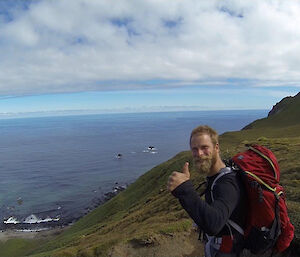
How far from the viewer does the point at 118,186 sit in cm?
10244

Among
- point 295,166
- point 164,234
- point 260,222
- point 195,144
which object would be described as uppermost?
point 195,144

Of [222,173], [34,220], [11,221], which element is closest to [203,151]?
[222,173]

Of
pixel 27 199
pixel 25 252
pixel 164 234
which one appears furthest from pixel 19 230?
pixel 164 234

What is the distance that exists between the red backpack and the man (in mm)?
184

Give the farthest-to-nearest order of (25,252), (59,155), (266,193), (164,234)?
(59,155), (25,252), (164,234), (266,193)

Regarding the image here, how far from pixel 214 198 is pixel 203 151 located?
3.16ft

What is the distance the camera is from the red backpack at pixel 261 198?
5434mm

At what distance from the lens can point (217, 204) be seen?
503 cm

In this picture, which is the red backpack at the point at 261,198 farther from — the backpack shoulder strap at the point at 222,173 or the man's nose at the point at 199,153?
the man's nose at the point at 199,153

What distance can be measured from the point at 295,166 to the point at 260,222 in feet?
83.0

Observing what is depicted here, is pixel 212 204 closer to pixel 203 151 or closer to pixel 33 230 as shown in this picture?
pixel 203 151

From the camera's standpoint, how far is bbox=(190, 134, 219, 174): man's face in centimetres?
570

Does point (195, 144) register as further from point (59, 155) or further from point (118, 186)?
point (59, 155)

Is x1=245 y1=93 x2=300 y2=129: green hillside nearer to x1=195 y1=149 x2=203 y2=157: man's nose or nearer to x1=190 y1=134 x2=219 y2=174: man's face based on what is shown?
x1=190 y1=134 x2=219 y2=174: man's face
